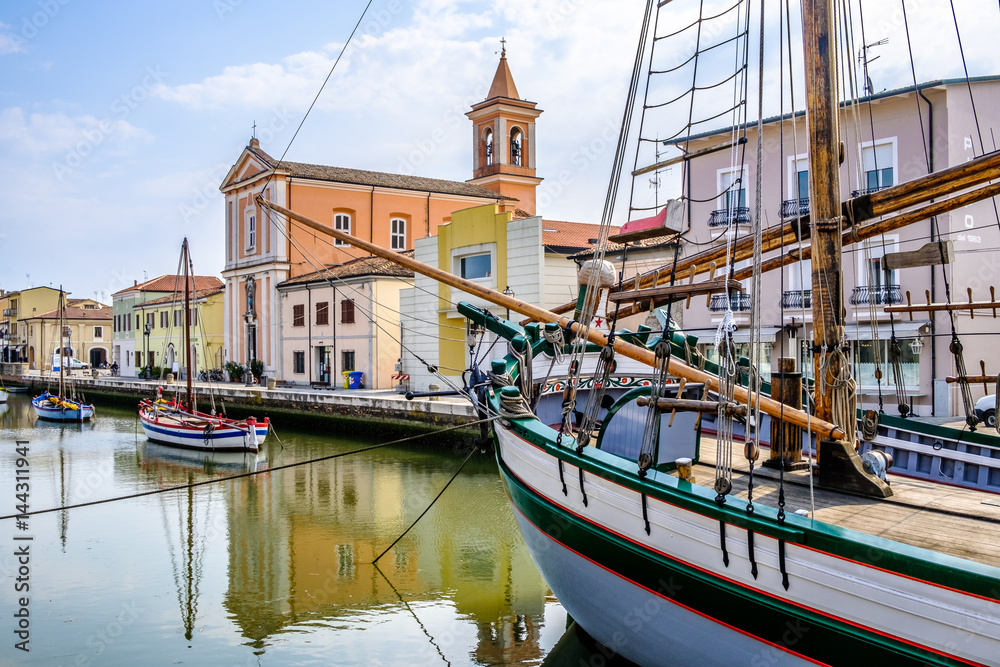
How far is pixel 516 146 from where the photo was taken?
41.1 meters

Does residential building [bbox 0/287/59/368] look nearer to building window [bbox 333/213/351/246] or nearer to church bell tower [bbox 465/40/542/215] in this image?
building window [bbox 333/213/351/246]

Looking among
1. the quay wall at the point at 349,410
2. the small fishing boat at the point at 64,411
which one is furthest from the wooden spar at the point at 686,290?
the small fishing boat at the point at 64,411

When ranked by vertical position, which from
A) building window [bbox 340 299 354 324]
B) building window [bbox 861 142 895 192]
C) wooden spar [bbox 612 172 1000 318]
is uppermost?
building window [bbox 861 142 895 192]

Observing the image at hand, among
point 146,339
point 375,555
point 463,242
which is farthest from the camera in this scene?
point 146,339

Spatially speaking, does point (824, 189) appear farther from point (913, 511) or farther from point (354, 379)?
point (354, 379)

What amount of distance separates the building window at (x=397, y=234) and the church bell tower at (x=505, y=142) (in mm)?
4560

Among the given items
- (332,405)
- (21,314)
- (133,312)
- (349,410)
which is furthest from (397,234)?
(21,314)

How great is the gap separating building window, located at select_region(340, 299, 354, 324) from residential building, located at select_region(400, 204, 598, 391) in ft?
16.9

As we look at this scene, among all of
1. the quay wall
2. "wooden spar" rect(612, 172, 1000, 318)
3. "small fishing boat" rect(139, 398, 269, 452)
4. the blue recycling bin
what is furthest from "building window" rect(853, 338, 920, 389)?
the blue recycling bin

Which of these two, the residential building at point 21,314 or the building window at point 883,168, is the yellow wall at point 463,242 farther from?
the residential building at point 21,314

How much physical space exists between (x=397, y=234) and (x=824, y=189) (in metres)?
35.6

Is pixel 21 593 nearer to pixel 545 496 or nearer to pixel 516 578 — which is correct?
pixel 516 578

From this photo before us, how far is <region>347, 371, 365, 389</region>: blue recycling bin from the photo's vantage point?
110 feet

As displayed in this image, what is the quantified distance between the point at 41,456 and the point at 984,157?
25.1 meters
